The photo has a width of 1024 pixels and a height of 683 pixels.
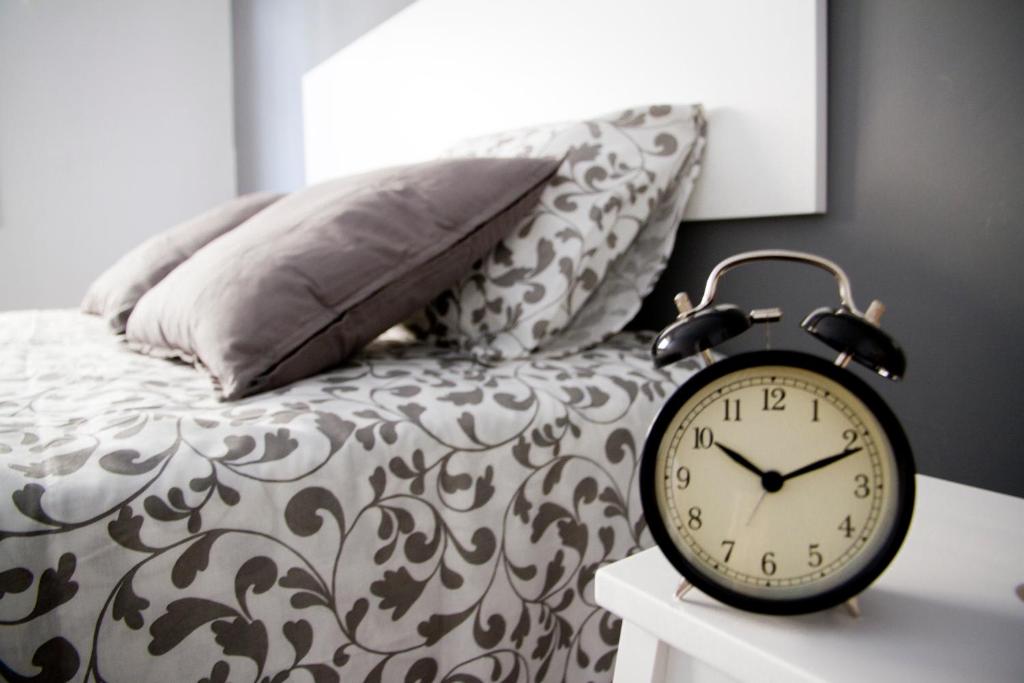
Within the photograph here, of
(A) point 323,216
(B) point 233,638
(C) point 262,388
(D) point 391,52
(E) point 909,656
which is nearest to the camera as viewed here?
(E) point 909,656

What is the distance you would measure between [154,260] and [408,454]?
1.03m

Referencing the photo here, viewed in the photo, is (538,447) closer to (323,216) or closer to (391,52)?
(323,216)

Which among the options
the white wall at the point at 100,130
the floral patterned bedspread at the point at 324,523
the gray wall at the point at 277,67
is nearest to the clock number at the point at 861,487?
the floral patterned bedspread at the point at 324,523

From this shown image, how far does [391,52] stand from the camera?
2055mm

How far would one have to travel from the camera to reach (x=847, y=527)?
0.39 meters

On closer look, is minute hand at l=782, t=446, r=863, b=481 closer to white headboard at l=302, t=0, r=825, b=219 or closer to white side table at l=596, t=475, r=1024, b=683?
white side table at l=596, t=475, r=1024, b=683

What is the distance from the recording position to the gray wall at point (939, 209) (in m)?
0.72

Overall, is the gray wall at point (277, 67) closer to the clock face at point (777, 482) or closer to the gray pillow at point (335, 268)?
the gray pillow at point (335, 268)

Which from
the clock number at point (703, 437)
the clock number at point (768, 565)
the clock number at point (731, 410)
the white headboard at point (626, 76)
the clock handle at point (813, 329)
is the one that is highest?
the white headboard at point (626, 76)

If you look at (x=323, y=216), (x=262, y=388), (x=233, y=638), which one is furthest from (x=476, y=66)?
(x=233, y=638)

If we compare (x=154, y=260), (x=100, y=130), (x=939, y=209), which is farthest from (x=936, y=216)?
(x=100, y=130)

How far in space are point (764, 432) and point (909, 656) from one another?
0.13 m

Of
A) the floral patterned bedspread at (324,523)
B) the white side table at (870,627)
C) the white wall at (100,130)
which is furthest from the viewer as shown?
the white wall at (100,130)

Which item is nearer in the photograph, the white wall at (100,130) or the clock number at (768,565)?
the clock number at (768,565)
